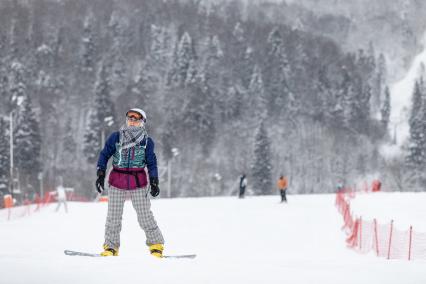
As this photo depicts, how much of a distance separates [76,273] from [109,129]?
79855mm

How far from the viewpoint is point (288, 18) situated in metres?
159

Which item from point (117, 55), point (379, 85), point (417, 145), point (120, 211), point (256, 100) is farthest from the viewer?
point (379, 85)

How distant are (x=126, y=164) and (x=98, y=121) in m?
76.4

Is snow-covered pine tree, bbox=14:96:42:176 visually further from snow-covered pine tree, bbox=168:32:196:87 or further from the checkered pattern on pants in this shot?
the checkered pattern on pants

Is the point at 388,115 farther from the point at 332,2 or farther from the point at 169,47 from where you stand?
the point at 332,2

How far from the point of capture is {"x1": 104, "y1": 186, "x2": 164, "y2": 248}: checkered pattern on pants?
25.3ft

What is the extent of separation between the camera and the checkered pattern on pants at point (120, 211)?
7.71m

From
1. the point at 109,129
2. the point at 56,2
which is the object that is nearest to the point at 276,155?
the point at 109,129

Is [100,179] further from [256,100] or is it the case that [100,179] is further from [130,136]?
[256,100]

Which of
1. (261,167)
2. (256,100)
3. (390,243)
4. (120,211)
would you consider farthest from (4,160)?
(120,211)

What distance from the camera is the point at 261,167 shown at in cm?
7688

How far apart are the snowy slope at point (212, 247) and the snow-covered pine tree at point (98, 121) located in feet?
156

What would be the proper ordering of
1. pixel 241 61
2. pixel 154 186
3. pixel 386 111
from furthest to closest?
pixel 386 111 < pixel 241 61 < pixel 154 186

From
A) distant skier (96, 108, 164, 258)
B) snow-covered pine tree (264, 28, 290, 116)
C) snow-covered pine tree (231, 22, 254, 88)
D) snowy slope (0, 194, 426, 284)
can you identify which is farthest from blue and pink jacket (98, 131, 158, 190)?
snow-covered pine tree (231, 22, 254, 88)
